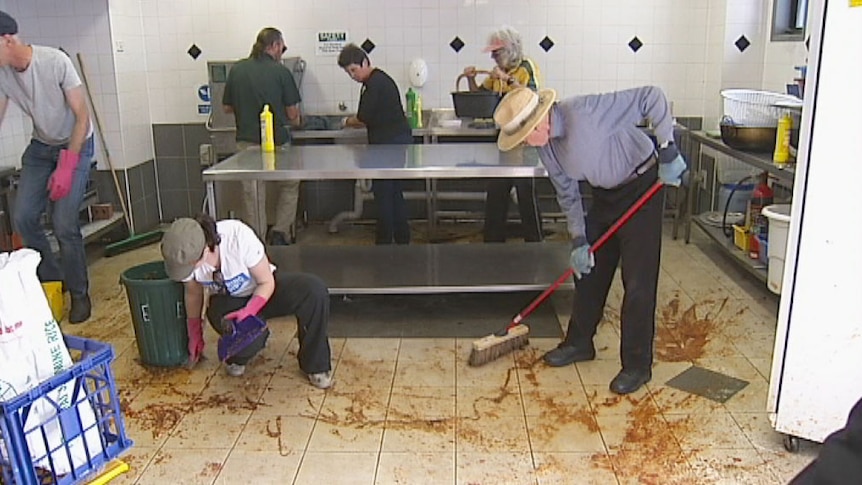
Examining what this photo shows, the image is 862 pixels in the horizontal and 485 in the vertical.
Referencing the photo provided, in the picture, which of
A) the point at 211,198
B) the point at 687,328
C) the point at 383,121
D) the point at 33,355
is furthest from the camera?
the point at 383,121

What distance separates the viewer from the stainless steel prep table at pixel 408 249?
10.6ft

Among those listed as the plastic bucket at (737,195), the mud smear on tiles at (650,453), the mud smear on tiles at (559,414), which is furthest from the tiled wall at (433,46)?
the mud smear on tiles at (650,453)

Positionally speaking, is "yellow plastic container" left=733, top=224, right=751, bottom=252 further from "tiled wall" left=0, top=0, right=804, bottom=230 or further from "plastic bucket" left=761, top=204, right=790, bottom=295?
"tiled wall" left=0, top=0, right=804, bottom=230

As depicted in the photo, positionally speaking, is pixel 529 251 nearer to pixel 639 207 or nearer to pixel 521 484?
pixel 639 207

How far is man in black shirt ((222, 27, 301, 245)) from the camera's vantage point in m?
4.47

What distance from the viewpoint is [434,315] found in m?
3.62

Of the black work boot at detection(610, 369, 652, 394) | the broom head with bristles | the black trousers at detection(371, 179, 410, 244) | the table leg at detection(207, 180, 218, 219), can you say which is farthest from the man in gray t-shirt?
the black work boot at detection(610, 369, 652, 394)

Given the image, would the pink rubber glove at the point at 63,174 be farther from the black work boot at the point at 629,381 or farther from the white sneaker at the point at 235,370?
the black work boot at the point at 629,381

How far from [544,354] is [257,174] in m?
1.44

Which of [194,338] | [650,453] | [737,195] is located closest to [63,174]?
[194,338]

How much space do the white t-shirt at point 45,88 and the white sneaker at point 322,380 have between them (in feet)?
5.56

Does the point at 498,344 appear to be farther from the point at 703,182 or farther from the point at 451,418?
the point at 703,182

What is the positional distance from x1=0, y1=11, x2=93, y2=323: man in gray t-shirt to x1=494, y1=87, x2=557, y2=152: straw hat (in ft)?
6.56

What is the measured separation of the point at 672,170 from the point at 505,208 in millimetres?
2146
